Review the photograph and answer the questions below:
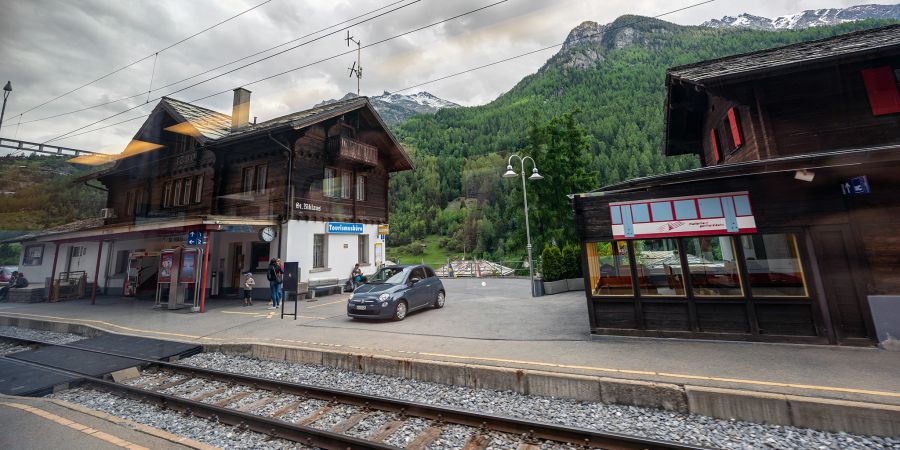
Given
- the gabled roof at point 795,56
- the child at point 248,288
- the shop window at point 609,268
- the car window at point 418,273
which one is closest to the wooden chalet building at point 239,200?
the child at point 248,288

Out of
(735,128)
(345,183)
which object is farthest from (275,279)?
(735,128)

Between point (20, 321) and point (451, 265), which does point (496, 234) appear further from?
point (20, 321)

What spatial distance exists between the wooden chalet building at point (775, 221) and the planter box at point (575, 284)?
26.6ft

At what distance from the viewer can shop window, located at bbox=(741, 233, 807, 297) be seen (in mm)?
6605

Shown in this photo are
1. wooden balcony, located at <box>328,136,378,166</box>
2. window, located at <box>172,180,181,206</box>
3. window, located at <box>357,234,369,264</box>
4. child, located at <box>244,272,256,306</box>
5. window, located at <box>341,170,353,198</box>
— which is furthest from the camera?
window, located at <box>357,234,369,264</box>

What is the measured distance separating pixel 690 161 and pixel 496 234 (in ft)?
132

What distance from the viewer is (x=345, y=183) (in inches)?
751

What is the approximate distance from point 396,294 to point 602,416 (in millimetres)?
7131

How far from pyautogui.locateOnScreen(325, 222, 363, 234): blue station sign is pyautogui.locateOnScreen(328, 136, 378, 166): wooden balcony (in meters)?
3.60

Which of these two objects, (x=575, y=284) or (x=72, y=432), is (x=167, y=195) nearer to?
(x=72, y=432)

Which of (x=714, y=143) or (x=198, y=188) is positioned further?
(x=198, y=188)

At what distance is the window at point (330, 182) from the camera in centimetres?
1755

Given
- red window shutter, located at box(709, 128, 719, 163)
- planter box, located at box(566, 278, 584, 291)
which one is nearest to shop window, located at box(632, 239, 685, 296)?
red window shutter, located at box(709, 128, 719, 163)

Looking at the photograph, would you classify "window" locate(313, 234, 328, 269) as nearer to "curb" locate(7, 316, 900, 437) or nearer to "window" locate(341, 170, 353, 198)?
"window" locate(341, 170, 353, 198)
